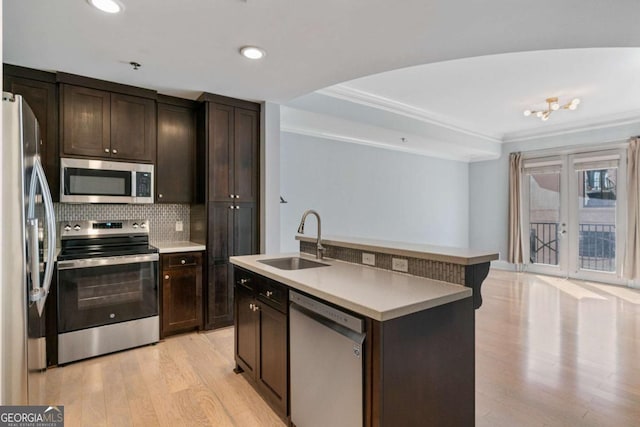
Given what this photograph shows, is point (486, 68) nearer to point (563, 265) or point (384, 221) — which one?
point (384, 221)

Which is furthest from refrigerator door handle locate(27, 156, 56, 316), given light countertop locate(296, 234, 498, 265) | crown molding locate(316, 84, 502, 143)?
crown molding locate(316, 84, 502, 143)

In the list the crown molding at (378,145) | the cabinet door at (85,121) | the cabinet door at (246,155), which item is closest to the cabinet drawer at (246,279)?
the cabinet door at (246,155)

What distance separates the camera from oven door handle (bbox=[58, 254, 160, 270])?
2.75 metres

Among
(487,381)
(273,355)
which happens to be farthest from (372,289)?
(487,381)

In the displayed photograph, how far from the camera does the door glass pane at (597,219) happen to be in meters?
5.56

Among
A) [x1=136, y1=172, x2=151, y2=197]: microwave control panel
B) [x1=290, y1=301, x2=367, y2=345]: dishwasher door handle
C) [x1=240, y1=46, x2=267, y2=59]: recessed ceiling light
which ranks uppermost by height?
[x1=240, y1=46, x2=267, y2=59]: recessed ceiling light

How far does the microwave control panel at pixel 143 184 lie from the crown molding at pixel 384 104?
6.94ft

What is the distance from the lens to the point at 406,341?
4.84 feet

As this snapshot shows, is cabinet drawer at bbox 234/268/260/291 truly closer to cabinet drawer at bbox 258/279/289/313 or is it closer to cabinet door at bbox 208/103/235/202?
cabinet drawer at bbox 258/279/289/313

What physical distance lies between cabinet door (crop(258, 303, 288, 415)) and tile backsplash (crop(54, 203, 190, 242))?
6.75ft

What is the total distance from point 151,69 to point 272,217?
1.85 m

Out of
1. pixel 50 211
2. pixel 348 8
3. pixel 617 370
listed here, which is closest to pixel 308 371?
pixel 50 211

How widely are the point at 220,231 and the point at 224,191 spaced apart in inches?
17.0

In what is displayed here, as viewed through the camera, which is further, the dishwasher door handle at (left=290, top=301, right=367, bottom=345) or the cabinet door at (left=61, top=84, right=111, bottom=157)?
the cabinet door at (left=61, top=84, right=111, bottom=157)
